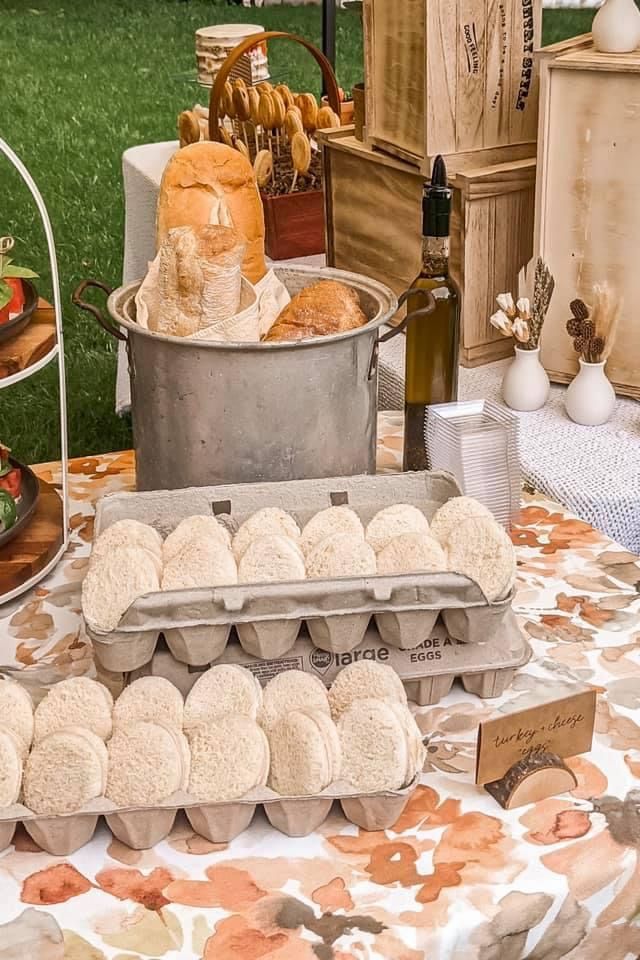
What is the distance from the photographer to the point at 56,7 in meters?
10.2

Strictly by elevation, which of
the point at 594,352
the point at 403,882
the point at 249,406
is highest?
the point at 249,406

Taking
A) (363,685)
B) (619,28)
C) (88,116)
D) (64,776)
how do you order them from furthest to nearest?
(88,116), (619,28), (363,685), (64,776)

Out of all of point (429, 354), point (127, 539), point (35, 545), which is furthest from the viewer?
point (429, 354)

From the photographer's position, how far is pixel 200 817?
81 cm

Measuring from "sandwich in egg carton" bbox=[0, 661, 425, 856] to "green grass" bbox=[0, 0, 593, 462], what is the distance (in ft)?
7.80

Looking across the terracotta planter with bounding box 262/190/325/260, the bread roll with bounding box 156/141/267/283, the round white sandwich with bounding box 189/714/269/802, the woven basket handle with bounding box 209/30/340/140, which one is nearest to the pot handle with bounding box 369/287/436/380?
the bread roll with bounding box 156/141/267/283

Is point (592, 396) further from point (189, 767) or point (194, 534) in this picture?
point (189, 767)

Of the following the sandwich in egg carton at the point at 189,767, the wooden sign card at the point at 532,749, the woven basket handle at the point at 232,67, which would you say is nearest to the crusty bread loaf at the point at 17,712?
the sandwich in egg carton at the point at 189,767

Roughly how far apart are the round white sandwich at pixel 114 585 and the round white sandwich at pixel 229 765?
0.15 meters

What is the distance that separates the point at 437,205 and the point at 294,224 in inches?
51.5

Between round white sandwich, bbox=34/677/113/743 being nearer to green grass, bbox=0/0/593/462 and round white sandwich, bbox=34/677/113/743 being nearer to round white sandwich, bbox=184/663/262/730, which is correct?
round white sandwich, bbox=184/663/262/730

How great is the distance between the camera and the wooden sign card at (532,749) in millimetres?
850

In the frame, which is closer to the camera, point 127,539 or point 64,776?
point 64,776

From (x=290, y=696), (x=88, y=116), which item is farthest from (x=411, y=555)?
(x=88, y=116)
